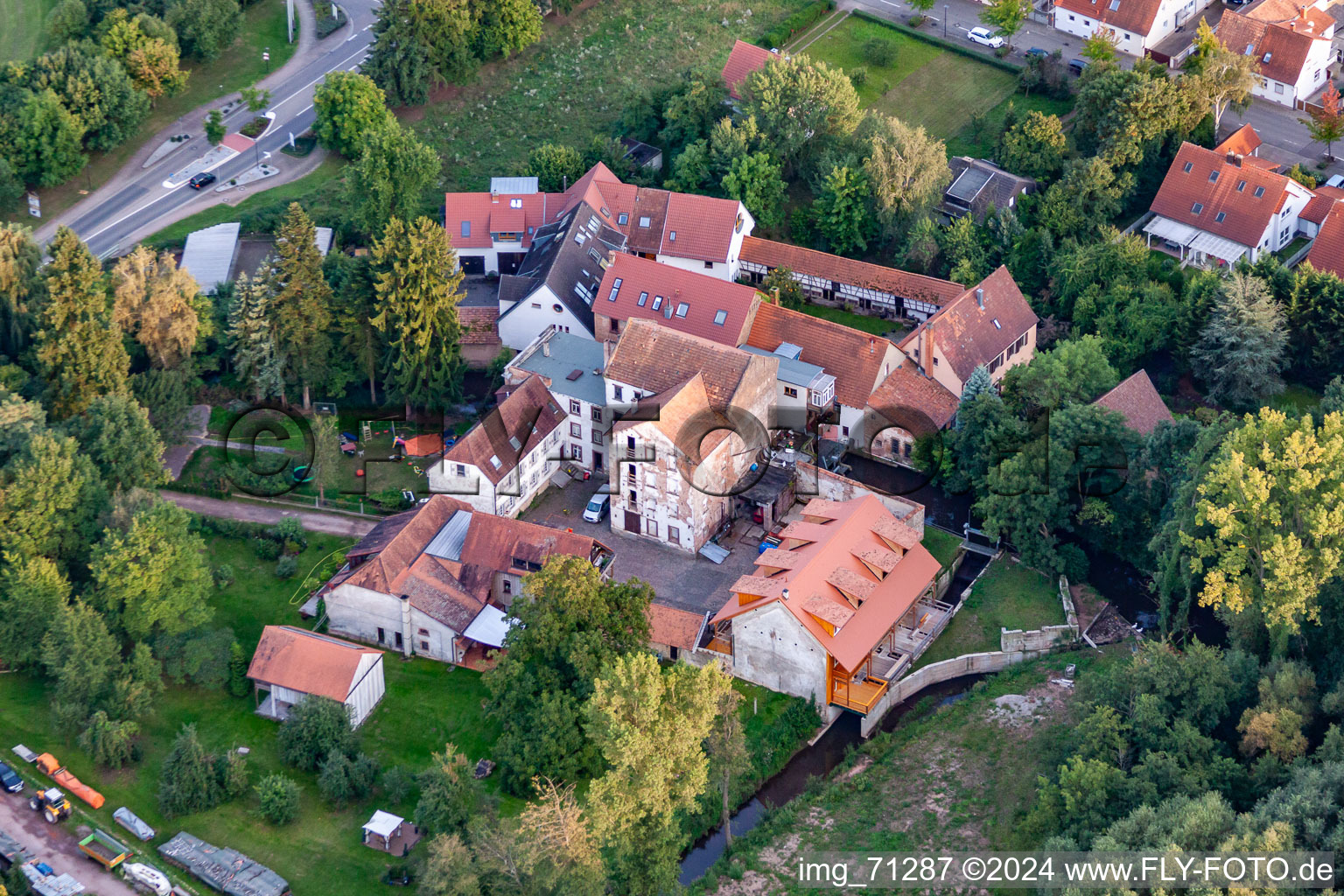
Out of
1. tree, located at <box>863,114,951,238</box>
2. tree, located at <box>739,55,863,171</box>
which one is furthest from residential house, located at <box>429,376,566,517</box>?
tree, located at <box>739,55,863,171</box>

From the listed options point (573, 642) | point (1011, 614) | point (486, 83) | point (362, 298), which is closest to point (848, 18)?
point (486, 83)

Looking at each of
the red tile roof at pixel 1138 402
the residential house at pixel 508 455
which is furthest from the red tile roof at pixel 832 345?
the residential house at pixel 508 455

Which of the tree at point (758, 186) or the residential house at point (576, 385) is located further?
the tree at point (758, 186)

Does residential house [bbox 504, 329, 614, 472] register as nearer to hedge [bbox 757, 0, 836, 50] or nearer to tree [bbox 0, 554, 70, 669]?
tree [bbox 0, 554, 70, 669]

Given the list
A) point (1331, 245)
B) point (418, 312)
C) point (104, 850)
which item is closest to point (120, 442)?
point (418, 312)

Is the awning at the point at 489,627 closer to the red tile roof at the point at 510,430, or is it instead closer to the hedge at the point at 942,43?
the red tile roof at the point at 510,430

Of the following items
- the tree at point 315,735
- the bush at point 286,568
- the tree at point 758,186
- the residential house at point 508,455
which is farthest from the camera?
the tree at point 758,186

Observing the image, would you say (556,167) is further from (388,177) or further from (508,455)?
(508,455)
